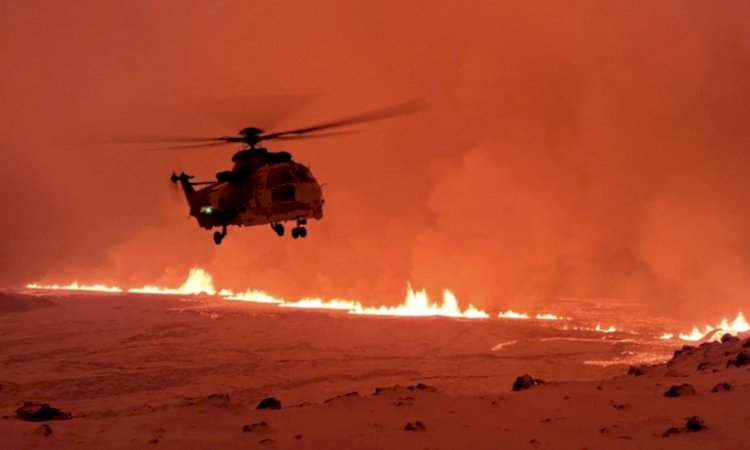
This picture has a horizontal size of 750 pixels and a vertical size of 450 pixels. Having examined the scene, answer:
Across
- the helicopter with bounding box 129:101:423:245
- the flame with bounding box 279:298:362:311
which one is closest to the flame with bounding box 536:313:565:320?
the flame with bounding box 279:298:362:311

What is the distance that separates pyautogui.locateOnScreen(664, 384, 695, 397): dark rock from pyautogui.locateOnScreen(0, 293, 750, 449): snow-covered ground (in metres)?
0.15

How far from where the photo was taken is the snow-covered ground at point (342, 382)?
9.29 m

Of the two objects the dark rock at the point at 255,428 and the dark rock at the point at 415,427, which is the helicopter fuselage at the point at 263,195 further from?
the dark rock at the point at 415,427

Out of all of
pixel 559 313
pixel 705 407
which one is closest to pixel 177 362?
pixel 705 407

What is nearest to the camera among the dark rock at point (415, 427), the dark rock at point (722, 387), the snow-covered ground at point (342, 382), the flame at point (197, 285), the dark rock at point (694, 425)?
the dark rock at point (694, 425)

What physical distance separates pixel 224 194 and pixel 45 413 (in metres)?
7.33

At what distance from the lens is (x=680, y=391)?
1056 centimetres

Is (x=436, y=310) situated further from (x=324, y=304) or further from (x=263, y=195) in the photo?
(x=263, y=195)

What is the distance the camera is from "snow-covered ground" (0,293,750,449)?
30.5ft

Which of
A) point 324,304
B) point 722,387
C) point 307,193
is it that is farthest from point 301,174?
point 324,304

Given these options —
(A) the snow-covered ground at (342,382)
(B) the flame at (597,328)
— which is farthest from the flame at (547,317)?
(B) the flame at (597,328)

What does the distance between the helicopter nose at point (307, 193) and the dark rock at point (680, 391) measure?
8.78 metres

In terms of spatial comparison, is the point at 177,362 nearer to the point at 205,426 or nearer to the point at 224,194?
the point at 224,194

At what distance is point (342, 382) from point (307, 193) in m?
8.23
